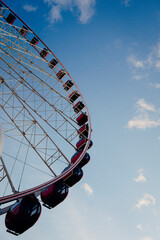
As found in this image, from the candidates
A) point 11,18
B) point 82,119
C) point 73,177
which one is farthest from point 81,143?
point 11,18

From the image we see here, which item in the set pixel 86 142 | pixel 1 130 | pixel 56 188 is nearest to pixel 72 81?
pixel 86 142

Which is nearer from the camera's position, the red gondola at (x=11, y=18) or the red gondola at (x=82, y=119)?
the red gondola at (x=11, y=18)

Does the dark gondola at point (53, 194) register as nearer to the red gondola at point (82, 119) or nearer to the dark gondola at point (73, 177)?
the dark gondola at point (73, 177)

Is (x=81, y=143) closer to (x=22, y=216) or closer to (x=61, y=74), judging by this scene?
(x=61, y=74)

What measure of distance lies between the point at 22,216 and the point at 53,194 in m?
1.96

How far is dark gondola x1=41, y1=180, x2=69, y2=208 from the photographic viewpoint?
8.65 meters

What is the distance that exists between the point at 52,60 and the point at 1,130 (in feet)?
40.8

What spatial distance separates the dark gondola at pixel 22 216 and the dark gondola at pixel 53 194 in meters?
1.30

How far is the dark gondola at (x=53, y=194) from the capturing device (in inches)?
340

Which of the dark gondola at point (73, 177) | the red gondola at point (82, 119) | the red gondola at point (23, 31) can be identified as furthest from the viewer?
the red gondola at point (82, 119)

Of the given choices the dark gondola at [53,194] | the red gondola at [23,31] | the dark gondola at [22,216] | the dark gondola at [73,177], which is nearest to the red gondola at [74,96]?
the red gondola at [23,31]

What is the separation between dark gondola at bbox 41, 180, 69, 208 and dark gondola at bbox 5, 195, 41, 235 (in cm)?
130

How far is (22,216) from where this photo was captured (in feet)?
22.6

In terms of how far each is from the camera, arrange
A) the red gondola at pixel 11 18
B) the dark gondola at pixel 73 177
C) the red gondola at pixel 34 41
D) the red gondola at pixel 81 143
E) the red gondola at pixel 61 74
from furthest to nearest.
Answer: the red gondola at pixel 61 74 → the red gondola at pixel 34 41 → the red gondola at pixel 11 18 → the red gondola at pixel 81 143 → the dark gondola at pixel 73 177
